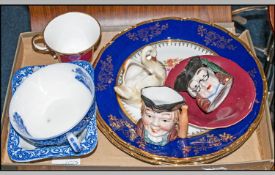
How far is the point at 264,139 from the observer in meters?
0.84

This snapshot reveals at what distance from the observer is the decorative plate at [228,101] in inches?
32.2

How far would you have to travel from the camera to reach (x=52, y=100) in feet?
2.78

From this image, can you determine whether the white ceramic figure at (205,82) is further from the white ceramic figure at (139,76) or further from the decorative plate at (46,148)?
the decorative plate at (46,148)

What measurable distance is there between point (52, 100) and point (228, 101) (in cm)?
28

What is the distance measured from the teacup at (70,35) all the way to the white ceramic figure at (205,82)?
17 centimetres

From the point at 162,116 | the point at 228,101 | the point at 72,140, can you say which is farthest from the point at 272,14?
the point at 72,140

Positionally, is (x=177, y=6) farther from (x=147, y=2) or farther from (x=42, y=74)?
(x=42, y=74)

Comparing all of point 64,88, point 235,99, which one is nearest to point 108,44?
point 64,88

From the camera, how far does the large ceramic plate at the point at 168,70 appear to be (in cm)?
80

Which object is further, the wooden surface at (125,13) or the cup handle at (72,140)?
the wooden surface at (125,13)

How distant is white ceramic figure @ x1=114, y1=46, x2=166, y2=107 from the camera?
32.8 inches

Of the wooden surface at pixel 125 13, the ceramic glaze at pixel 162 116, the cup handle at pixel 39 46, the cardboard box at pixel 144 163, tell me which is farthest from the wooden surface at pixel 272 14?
the cup handle at pixel 39 46

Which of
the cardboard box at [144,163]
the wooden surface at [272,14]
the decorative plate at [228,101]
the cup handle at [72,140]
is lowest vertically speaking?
the cardboard box at [144,163]

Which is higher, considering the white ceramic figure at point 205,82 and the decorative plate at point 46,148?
the white ceramic figure at point 205,82
